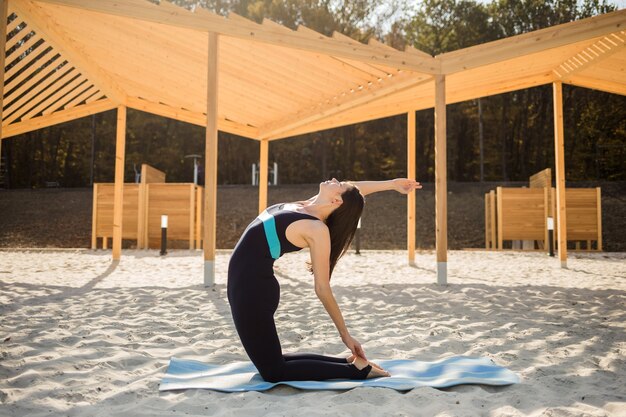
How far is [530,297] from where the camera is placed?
5504mm

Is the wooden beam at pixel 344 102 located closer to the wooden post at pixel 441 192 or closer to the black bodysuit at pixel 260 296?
the wooden post at pixel 441 192

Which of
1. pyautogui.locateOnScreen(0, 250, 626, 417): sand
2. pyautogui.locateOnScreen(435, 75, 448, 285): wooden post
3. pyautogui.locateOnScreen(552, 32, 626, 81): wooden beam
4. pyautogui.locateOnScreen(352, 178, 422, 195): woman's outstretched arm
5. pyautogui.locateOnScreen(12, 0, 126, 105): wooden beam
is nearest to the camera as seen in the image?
pyautogui.locateOnScreen(0, 250, 626, 417): sand

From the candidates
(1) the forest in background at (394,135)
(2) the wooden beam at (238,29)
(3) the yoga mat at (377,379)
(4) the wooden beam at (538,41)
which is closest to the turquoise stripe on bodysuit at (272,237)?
(3) the yoga mat at (377,379)

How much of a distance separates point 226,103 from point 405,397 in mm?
7382

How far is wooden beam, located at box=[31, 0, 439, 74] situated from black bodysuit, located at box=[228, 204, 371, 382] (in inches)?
150

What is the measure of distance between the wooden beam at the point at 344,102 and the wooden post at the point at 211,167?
8.11ft

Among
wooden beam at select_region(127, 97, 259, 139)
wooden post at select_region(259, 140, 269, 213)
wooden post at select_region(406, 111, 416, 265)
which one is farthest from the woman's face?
wooden beam at select_region(127, 97, 259, 139)

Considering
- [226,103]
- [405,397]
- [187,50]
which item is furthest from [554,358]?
[226,103]

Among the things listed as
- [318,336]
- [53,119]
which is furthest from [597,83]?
[53,119]

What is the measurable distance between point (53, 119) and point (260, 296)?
28.6 feet

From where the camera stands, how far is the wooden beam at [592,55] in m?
6.28

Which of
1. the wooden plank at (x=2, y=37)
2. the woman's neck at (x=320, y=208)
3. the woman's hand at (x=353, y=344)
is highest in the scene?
the wooden plank at (x=2, y=37)

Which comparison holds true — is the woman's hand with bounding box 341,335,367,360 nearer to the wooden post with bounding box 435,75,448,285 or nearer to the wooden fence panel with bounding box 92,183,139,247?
the wooden post with bounding box 435,75,448,285

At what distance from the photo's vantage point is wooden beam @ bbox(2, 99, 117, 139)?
353 inches
